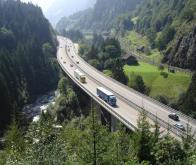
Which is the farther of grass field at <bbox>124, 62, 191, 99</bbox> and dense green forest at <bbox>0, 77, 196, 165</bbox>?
grass field at <bbox>124, 62, 191, 99</bbox>

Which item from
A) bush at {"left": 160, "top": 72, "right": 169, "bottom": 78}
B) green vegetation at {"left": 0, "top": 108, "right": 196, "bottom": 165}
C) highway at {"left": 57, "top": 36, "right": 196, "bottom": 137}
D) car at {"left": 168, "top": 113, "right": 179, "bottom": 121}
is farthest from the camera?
bush at {"left": 160, "top": 72, "right": 169, "bottom": 78}

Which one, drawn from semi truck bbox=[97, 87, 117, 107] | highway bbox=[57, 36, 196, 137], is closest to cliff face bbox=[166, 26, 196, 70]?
highway bbox=[57, 36, 196, 137]

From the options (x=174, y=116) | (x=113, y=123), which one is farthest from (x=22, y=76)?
(x=174, y=116)

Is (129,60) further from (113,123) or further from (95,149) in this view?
(95,149)

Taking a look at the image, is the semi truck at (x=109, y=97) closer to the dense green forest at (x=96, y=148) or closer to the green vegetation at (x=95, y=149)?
the dense green forest at (x=96, y=148)

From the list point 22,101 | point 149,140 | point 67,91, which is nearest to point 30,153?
point 149,140

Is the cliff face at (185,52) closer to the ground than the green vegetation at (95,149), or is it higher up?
closer to the ground

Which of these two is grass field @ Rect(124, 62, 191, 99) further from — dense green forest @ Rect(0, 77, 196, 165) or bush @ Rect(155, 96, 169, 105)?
dense green forest @ Rect(0, 77, 196, 165)

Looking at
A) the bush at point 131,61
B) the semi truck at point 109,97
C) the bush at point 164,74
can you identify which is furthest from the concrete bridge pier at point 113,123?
the bush at point 131,61

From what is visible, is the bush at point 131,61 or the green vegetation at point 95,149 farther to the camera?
the bush at point 131,61
